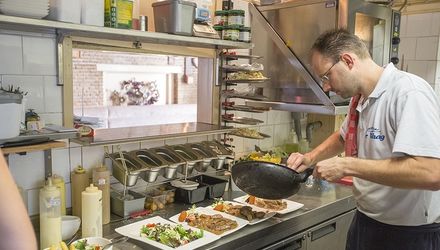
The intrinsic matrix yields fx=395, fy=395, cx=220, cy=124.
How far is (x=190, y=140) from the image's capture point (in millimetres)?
2508

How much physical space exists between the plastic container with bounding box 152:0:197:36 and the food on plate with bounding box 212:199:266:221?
91 centimetres

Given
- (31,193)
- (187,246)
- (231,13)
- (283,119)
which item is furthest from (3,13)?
(283,119)

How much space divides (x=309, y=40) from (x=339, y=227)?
1.19 metres

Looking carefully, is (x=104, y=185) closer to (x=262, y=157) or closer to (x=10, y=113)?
(x=10, y=113)

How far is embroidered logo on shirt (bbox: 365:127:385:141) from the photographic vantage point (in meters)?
1.59

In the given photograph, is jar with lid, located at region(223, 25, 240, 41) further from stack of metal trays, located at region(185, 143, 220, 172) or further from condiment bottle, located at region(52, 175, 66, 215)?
condiment bottle, located at region(52, 175, 66, 215)

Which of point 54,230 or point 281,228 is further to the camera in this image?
point 281,228

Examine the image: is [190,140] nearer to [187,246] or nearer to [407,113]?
[187,246]

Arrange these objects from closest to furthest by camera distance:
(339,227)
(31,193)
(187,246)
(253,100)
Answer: (187,246), (31,193), (339,227), (253,100)

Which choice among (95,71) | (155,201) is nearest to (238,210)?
(155,201)

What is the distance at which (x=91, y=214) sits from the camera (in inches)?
67.7

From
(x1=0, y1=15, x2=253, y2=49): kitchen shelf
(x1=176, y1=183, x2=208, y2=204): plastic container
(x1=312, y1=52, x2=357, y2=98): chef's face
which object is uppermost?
(x1=0, y1=15, x2=253, y2=49): kitchen shelf

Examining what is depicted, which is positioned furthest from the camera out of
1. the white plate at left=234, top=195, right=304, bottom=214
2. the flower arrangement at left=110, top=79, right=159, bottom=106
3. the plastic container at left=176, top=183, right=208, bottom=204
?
the flower arrangement at left=110, top=79, right=159, bottom=106

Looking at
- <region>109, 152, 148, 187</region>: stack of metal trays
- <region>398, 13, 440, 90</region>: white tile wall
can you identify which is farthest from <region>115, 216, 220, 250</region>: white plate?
<region>398, 13, 440, 90</region>: white tile wall
